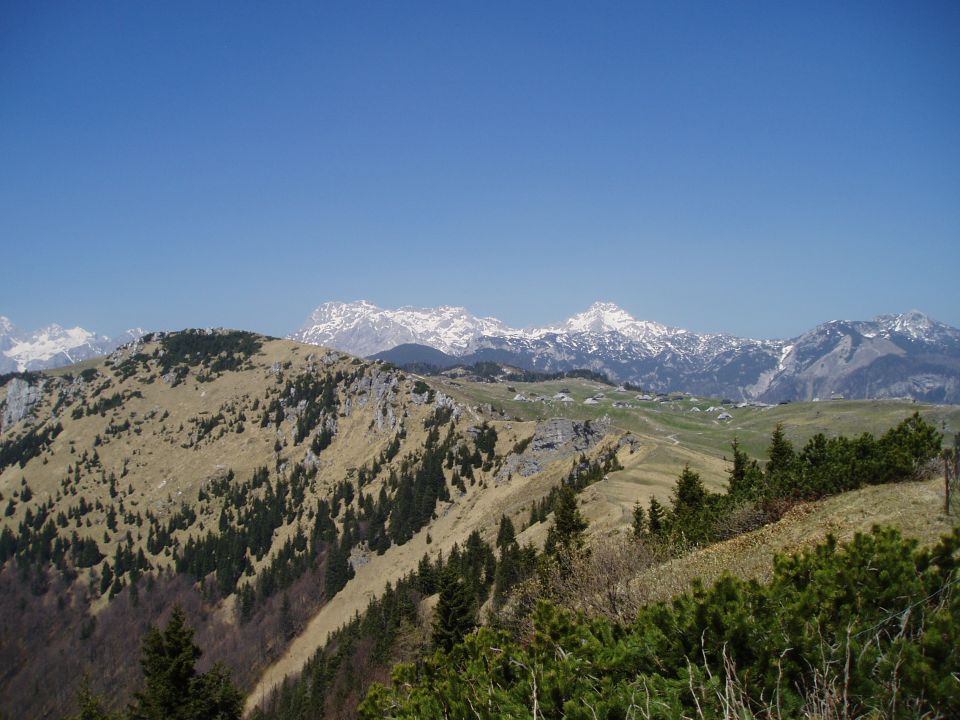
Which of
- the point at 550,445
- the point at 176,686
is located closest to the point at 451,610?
the point at 176,686

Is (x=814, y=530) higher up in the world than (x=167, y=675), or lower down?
higher up

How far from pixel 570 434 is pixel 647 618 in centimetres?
13830

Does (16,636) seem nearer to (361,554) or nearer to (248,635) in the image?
(248,635)

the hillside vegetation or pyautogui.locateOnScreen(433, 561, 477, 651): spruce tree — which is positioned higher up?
pyautogui.locateOnScreen(433, 561, 477, 651): spruce tree

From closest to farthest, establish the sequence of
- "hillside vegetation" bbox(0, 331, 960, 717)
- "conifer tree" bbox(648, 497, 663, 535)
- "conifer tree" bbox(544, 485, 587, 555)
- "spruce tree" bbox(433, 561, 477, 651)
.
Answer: "spruce tree" bbox(433, 561, 477, 651) → "conifer tree" bbox(648, 497, 663, 535) → "conifer tree" bbox(544, 485, 587, 555) → "hillside vegetation" bbox(0, 331, 960, 717)

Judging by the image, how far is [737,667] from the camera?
31.4 feet

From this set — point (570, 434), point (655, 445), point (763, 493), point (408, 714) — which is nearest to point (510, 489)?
point (570, 434)

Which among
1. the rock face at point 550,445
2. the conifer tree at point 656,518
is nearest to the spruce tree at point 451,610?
the conifer tree at point 656,518

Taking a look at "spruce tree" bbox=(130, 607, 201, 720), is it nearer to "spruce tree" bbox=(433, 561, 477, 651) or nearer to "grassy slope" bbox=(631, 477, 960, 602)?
"spruce tree" bbox=(433, 561, 477, 651)

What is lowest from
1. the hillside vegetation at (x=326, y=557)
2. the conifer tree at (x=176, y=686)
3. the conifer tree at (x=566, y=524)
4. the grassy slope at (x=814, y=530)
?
the hillside vegetation at (x=326, y=557)

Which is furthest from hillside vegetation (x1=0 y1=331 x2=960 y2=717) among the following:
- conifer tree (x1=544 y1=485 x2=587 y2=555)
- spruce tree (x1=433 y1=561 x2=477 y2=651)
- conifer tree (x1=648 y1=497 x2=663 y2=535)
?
spruce tree (x1=433 y1=561 x2=477 y2=651)

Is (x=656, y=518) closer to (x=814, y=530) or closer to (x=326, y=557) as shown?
(x=814, y=530)

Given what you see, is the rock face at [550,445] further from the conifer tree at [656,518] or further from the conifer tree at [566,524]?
the conifer tree at [566,524]

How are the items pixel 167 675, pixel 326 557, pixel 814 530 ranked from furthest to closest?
pixel 326 557, pixel 167 675, pixel 814 530
